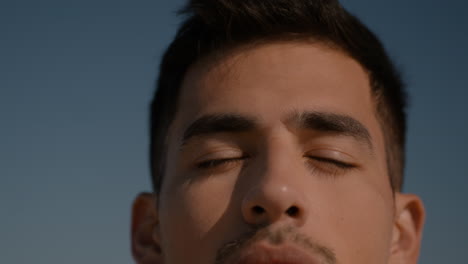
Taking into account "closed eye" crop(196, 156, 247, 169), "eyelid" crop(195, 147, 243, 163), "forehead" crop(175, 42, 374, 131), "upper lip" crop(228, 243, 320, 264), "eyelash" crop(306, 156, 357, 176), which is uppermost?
"forehead" crop(175, 42, 374, 131)

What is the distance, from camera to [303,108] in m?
2.24

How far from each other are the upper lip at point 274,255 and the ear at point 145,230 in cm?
94

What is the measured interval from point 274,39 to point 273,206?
1.14m

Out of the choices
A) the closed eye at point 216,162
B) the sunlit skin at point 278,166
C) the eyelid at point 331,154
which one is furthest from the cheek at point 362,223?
the closed eye at point 216,162

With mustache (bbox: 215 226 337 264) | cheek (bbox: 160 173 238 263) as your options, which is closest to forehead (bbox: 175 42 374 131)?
cheek (bbox: 160 173 238 263)

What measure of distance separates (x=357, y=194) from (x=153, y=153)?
1586mm

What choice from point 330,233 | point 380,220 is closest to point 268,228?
point 330,233

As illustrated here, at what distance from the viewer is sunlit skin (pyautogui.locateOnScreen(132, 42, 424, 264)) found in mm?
1983

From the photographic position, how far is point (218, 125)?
2.33 m

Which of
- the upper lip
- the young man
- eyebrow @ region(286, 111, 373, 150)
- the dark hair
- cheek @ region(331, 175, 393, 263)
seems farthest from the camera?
the dark hair

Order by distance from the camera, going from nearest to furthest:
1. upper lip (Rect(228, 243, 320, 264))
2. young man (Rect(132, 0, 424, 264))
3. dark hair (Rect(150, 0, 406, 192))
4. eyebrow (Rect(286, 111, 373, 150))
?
upper lip (Rect(228, 243, 320, 264)) → young man (Rect(132, 0, 424, 264)) → eyebrow (Rect(286, 111, 373, 150)) → dark hair (Rect(150, 0, 406, 192))

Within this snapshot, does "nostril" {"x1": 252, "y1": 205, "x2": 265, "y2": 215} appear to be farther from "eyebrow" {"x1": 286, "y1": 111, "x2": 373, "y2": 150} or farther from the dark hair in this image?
the dark hair

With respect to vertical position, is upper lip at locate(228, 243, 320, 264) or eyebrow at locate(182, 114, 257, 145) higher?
eyebrow at locate(182, 114, 257, 145)

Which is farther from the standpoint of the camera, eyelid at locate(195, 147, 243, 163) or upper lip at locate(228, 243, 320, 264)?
eyelid at locate(195, 147, 243, 163)
